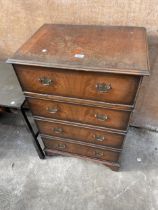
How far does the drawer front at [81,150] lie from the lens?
4.32 feet

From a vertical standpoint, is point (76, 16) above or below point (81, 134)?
above

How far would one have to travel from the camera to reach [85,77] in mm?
849

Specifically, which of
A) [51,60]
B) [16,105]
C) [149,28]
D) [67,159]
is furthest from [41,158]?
[149,28]

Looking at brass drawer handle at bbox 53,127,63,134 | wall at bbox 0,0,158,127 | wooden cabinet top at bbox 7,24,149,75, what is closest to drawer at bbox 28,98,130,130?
brass drawer handle at bbox 53,127,63,134

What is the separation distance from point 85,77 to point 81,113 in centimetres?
28

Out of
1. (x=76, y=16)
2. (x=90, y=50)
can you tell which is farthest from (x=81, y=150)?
(x=76, y=16)

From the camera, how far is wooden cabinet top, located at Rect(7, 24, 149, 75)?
0.79 m

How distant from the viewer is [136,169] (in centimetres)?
147

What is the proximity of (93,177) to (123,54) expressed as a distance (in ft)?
3.35

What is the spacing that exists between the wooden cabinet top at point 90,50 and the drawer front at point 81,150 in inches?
28.2

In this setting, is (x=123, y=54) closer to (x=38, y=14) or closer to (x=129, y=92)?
(x=129, y=92)

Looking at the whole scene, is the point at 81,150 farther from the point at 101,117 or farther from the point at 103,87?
the point at 103,87

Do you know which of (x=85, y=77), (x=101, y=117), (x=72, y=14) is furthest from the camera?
(x=72, y=14)

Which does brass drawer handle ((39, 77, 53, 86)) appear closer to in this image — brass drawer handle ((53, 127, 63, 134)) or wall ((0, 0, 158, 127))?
brass drawer handle ((53, 127, 63, 134))
